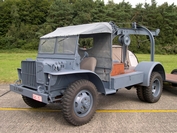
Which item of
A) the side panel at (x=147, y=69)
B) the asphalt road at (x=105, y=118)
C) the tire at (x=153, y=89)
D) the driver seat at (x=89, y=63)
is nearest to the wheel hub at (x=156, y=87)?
the tire at (x=153, y=89)

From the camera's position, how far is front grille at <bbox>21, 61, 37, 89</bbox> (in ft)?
15.4

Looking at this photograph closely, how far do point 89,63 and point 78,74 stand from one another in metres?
0.74

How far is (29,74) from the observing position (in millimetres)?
4828

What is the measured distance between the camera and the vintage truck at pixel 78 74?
14.2 feet

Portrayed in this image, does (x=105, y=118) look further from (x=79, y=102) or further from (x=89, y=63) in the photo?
(x=89, y=63)

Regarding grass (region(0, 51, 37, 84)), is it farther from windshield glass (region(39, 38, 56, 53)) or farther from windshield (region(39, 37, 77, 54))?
windshield (region(39, 37, 77, 54))

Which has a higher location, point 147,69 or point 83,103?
point 147,69

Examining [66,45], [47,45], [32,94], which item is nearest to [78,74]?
[66,45]

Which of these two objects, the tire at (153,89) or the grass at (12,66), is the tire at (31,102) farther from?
the grass at (12,66)

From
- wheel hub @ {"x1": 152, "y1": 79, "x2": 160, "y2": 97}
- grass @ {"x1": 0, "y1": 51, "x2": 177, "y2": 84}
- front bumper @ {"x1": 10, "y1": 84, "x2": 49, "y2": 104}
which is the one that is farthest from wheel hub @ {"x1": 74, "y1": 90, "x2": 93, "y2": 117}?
grass @ {"x1": 0, "y1": 51, "x2": 177, "y2": 84}

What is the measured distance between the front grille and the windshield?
76 centimetres

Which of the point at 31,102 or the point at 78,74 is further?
the point at 31,102

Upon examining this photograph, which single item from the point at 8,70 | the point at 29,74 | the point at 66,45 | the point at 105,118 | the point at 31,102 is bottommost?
the point at 105,118

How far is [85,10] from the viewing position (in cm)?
4991
